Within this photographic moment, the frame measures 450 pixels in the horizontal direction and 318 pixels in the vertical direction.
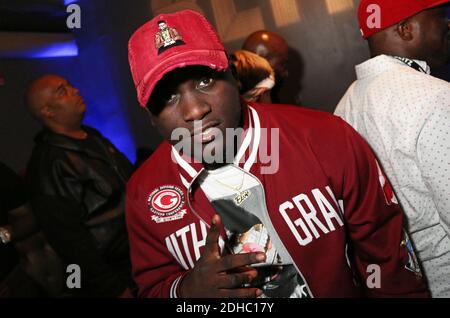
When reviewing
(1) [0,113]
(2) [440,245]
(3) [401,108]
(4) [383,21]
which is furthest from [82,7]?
(2) [440,245]

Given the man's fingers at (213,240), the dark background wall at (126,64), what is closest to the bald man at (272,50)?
the dark background wall at (126,64)

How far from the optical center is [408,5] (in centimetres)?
147

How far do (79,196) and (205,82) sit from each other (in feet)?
5.58

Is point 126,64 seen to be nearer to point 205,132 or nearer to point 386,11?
point 386,11

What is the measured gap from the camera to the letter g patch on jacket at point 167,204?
1171 millimetres

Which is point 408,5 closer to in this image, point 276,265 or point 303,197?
point 303,197

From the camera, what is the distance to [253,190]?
43.6 inches

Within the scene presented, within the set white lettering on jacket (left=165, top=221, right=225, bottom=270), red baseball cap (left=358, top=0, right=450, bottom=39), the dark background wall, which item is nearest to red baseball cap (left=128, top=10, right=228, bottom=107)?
white lettering on jacket (left=165, top=221, right=225, bottom=270)

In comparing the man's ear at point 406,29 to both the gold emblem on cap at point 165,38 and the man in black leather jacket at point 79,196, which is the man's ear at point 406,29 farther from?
the man in black leather jacket at point 79,196

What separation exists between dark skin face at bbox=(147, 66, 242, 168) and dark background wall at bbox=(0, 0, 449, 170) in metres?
2.34

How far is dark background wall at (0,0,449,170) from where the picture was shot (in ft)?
10.9

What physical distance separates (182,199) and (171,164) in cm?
14

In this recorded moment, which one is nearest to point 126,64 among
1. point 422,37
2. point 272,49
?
point 272,49
